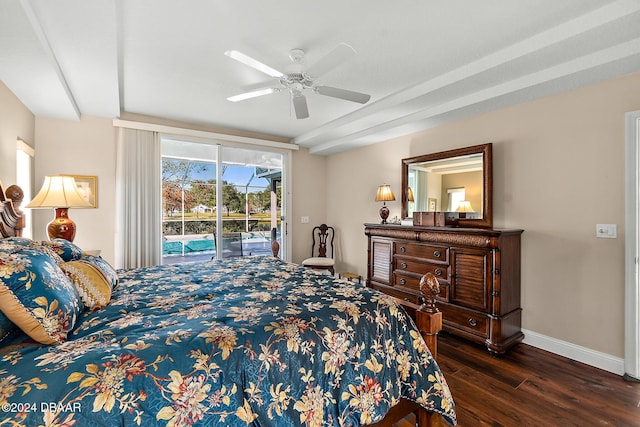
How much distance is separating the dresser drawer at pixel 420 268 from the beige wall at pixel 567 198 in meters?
0.75

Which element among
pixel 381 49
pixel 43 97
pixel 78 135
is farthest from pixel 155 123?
pixel 381 49

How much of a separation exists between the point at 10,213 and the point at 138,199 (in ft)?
5.20

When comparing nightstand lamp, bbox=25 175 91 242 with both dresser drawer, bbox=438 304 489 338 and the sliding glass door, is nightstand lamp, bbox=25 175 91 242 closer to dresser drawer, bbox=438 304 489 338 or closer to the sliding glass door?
the sliding glass door

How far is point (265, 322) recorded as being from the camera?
1324 mm

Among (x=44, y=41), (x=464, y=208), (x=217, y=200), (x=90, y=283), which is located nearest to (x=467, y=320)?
(x=464, y=208)

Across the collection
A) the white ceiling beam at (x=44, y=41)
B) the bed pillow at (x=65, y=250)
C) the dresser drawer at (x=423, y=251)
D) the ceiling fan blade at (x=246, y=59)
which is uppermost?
the white ceiling beam at (x=44, y=41)

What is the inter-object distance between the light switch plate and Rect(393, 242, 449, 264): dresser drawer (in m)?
1.21

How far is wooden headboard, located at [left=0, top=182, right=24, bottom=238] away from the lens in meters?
2.16

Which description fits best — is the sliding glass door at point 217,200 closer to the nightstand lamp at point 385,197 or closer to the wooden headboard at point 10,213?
the nightstand lamp at point 385,197

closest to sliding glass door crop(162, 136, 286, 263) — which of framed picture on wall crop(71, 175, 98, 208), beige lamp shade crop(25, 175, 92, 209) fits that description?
→ framed picture on wall crop(71, 175, 98, 208)

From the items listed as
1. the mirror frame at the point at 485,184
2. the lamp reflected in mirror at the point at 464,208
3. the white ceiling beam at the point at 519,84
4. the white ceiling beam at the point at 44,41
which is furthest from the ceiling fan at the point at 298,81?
the lamp reflected in mirror at the point at 464,208

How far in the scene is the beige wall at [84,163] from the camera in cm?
344

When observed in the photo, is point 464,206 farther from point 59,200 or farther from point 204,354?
point 59,200

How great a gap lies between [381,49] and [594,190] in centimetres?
219
